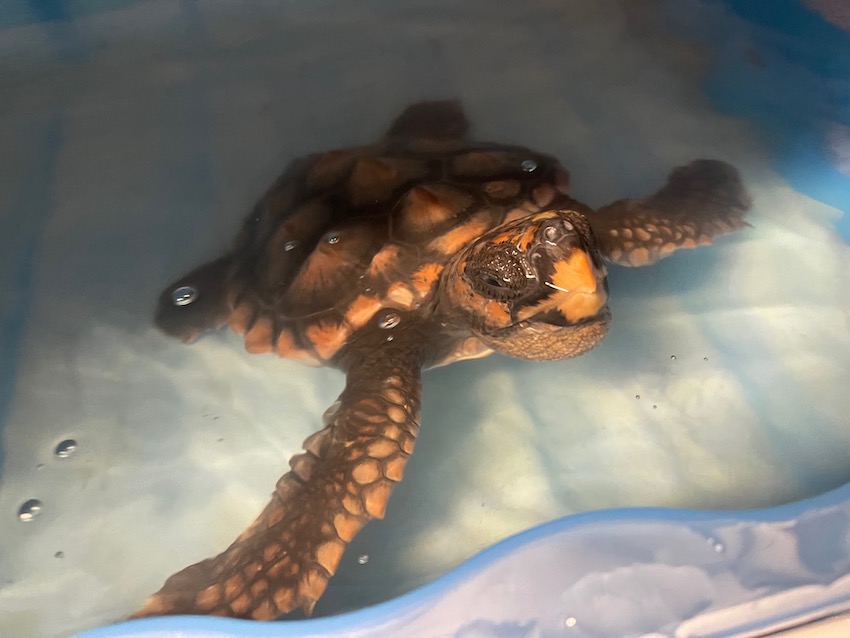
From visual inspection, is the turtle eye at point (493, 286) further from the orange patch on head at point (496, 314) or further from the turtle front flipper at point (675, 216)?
the turtle front flipper at point (675, 216)

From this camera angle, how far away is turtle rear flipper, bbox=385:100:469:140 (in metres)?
1.97

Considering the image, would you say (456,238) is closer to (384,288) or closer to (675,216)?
(384,288)

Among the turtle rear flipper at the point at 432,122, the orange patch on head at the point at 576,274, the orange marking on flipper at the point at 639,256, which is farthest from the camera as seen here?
the turtle rear flipper at the point at 432,122

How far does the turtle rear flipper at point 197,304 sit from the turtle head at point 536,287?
0.75 meters

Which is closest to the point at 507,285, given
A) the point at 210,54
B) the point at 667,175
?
the point at 667,175

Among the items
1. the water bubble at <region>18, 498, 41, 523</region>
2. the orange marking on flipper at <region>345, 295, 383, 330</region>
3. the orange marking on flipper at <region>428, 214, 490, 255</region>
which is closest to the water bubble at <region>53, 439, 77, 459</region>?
the water bubble at <region>18, 498, 41, 523</region>

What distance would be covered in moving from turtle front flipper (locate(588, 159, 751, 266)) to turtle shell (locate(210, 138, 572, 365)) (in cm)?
17

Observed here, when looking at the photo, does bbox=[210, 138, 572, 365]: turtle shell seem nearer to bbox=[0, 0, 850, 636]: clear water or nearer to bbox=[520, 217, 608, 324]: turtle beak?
bbox=[0, 0, 850, 636]: clear water

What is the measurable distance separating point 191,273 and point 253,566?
0.99m

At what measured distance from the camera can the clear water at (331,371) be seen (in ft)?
4.90

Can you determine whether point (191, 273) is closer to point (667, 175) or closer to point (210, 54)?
point (210, 54)

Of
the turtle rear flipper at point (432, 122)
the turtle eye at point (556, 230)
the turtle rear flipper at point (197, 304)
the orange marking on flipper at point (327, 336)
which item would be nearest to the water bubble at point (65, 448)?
the turtle rear flipper at point (197, 304)

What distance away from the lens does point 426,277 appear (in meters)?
1.45

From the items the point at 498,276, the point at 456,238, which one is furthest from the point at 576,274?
the point at 456,238
